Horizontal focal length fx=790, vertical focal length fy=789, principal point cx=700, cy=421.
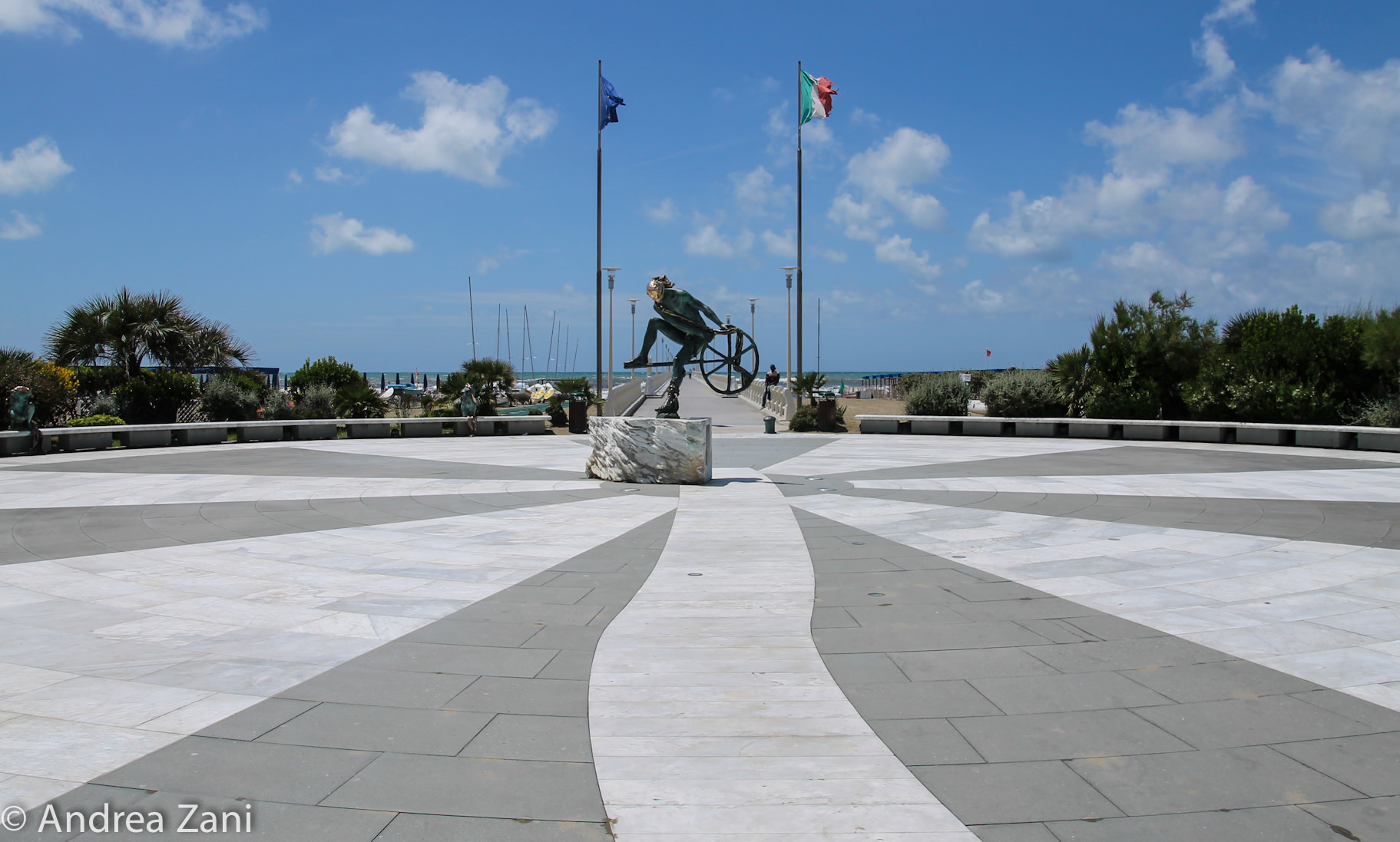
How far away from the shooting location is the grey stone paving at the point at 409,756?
3.59 m

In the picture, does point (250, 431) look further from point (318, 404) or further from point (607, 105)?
point (607, 105)

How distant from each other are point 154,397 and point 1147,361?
109 feet

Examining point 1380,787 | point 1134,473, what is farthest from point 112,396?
point 1380,787

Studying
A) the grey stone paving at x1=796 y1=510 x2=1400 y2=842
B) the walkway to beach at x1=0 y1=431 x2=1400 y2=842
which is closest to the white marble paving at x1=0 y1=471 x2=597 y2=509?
the walkway to beach at x1=0 y1=431 x2=1400 y2=842

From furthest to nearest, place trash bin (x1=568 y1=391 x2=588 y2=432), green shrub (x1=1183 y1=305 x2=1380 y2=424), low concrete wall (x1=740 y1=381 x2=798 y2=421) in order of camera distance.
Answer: low concrete wall (x1=740 y1=381 x2=798 y2=421)
trash bin (x1=568 y1=391 x2=588 y2=432)
green shrub (x1=1183 y1=305 x2=1380 y2=424)

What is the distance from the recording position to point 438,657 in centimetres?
570

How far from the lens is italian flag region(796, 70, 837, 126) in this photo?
32.4 metres

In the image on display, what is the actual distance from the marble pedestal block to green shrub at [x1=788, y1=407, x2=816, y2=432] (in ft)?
43.3

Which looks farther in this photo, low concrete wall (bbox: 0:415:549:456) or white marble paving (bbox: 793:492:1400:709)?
low concrete wall (bbox: 0:415:549:456)

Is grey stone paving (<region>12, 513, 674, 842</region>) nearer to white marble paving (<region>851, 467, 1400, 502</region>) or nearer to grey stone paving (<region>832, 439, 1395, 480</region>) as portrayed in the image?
white marble paving (<region>851, 467, 1400, 502</region>)

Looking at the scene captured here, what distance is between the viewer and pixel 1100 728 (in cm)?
A: 455

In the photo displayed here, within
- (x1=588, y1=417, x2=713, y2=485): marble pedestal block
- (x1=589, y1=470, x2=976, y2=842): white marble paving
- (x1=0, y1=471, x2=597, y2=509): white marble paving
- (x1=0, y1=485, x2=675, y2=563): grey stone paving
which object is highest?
(x1=588, y1=417, x2=713, y2=485): marble pedestal block

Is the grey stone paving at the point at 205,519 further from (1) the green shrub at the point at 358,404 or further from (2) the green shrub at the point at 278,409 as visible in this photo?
(2) the green shrub at the point at 278,409

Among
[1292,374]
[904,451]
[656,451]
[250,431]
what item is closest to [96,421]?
[250,431]
